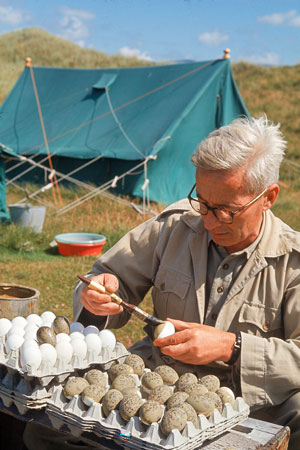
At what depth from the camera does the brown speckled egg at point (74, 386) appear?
6.95ft

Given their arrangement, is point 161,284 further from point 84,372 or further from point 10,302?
point 10,302

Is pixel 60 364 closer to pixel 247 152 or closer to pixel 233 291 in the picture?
pixel 233 291

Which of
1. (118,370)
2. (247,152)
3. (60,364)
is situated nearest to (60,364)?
(60,364)

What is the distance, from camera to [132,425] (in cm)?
193

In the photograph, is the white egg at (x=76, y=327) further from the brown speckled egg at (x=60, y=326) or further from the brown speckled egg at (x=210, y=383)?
the brown speckled egg at (x=210, y=383)

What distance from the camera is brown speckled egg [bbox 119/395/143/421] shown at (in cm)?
197

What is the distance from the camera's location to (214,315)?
269cm

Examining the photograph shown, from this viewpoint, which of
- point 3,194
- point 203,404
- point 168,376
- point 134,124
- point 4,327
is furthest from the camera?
point 134,124

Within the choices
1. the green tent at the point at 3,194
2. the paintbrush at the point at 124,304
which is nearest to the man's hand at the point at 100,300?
the paintbrush at the point at 124,304

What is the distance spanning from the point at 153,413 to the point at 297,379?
77 centimetres

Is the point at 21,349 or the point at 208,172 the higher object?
the point at 208,172

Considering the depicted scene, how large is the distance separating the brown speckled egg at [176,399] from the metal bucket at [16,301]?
6.02 ft

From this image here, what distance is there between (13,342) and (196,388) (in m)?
0.74

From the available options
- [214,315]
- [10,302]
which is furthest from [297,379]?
[10,302]
